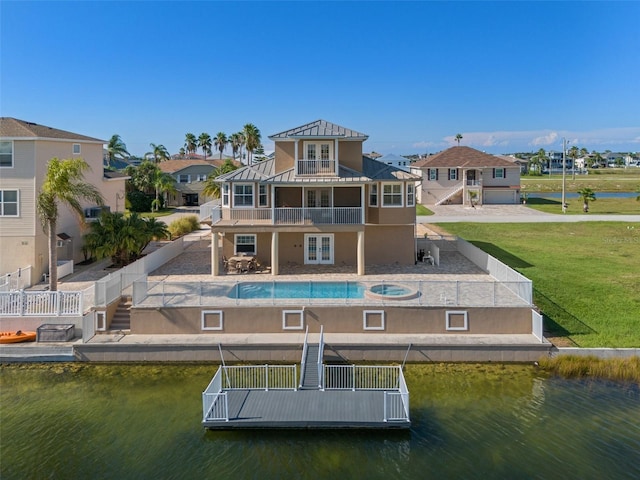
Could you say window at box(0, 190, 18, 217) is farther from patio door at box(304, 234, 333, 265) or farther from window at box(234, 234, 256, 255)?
patio door at box(304, 234, 333, 265)

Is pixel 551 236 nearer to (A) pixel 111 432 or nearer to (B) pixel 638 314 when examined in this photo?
(B) pixel 638 314

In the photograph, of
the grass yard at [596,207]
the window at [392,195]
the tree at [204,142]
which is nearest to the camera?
the window at [392,195]

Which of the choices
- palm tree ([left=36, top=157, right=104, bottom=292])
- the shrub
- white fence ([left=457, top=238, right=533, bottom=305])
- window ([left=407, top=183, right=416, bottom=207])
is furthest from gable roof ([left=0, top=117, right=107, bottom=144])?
white fence ([left=457, top=238, right=533, bottom=305])

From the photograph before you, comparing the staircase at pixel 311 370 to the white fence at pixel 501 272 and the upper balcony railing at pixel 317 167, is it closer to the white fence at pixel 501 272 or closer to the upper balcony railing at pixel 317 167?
the white fence at pixel 501 272

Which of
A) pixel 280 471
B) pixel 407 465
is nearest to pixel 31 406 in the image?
pixel 280 471

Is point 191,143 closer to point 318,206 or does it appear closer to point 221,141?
point 221,141

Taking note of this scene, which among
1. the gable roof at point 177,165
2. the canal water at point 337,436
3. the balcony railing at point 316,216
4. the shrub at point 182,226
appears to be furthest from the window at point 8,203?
the gable roof at point 177,165
